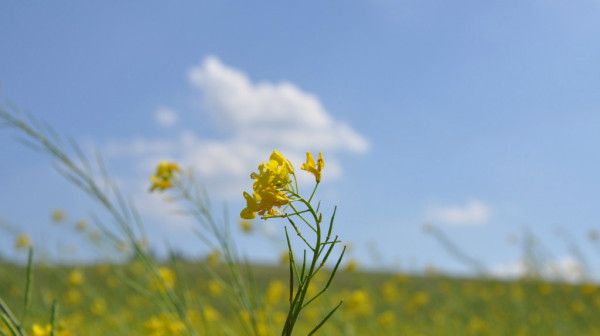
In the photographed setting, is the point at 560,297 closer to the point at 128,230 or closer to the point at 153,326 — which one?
→ the point at 153,326

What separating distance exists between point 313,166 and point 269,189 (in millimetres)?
81

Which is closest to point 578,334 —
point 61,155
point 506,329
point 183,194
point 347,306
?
point 506,329

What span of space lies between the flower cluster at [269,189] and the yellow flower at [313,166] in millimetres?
31

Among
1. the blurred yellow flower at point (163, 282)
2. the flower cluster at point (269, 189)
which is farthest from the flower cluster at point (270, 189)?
the blurred yellow flower at point (163, 282)

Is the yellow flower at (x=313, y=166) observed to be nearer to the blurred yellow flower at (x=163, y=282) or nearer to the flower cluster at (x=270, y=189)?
the flower cluster at (x=270, y=189)

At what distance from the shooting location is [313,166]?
0.73 metres

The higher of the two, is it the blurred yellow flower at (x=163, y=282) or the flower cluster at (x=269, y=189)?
the flower cluster at (x=269, y=189)

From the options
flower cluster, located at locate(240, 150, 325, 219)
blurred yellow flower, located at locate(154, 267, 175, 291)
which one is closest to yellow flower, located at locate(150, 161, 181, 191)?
blurred yellow flower, located at locate(154, 267, 175, 291)

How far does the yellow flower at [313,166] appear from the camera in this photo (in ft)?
2.36

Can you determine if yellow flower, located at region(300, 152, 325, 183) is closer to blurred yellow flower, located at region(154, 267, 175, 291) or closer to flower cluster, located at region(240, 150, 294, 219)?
flower cluster, located at region(240, 150, 294, 219)

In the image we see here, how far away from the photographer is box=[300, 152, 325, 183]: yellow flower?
2.36 feet

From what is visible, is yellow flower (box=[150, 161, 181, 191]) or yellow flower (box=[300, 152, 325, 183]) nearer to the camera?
yellow flower (box=[300, 152, 325, 183])

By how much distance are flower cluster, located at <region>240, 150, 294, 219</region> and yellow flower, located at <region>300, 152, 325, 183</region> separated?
0.10 ft

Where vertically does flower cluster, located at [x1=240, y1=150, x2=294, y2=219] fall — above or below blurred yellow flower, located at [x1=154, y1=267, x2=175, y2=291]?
above
